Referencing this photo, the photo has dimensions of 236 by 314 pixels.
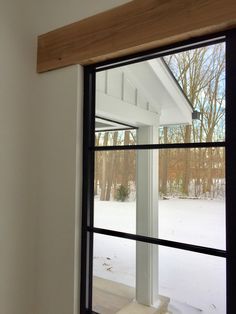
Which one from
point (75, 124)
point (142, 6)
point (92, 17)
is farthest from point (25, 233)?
point (142, 6)

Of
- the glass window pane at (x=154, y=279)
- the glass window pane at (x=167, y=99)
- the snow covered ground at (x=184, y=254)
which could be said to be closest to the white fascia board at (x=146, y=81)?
the glass window pane at (x=167, y=99)

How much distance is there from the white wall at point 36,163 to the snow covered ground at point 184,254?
0.94ft

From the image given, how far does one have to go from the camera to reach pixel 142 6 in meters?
1.42

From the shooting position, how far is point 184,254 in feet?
4.56

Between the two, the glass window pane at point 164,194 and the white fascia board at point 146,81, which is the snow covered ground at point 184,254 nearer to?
the glass window pane at point 164,194

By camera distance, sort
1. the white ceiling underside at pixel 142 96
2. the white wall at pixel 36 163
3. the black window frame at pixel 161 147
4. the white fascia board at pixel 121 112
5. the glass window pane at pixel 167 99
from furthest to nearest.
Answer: the white wall at pixel 36 163 → the white fascia board at pixel 121 112 → the white ceiling underside at pixel 142 96 → the glass window pane at pixel 167 99 → the black window frame at pixel 161 147

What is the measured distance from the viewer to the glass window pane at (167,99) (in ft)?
4.35

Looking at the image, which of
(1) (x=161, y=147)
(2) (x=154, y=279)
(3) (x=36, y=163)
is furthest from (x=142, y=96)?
(2) (x=154, y=279)

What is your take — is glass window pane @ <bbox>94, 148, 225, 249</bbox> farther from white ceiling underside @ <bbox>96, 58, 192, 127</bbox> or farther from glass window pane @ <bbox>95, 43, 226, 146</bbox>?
Answer: white ceiling underside @ <bbox>96, 58, 192, 127</bbox>

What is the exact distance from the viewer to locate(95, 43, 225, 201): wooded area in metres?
1.30

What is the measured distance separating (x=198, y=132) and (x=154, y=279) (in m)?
0.85

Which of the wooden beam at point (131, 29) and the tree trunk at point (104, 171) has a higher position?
the wooden beam at point (131, 29)

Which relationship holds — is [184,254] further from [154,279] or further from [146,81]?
[146,81]

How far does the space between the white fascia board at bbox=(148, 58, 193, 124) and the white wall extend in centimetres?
50
